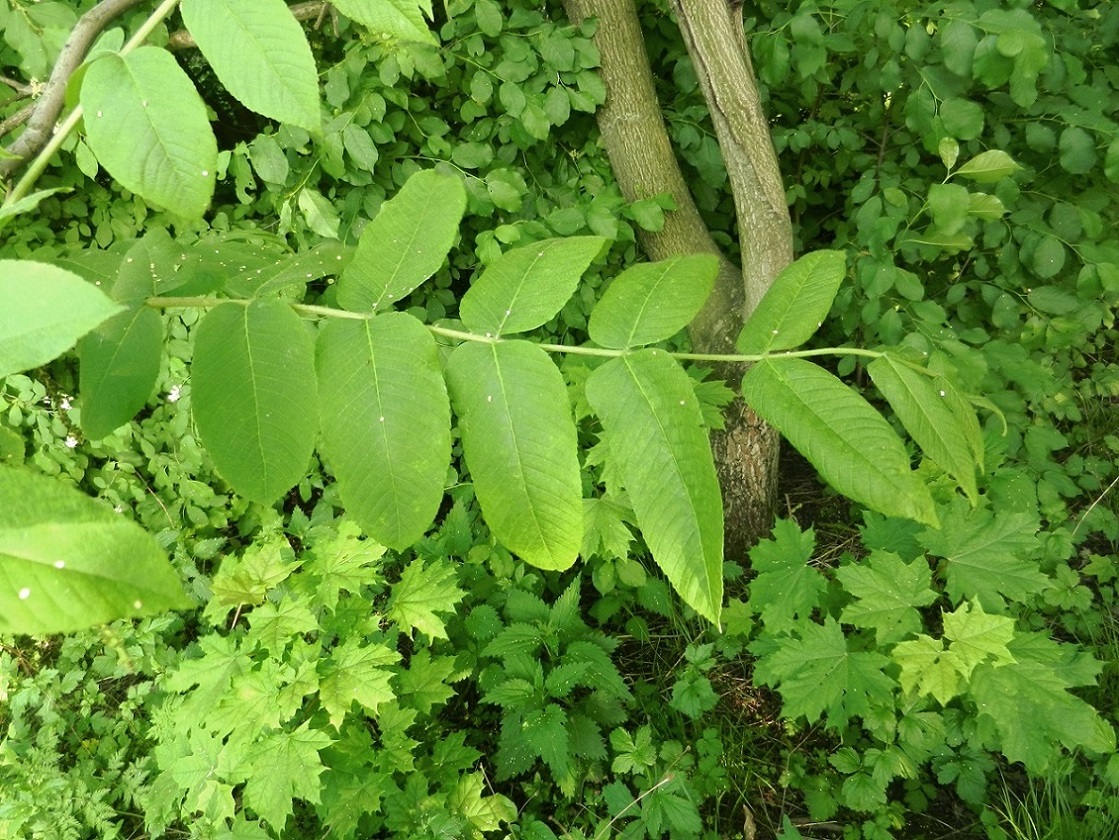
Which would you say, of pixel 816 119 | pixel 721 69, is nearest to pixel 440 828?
pixel 721 69

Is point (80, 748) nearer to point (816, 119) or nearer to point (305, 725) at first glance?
point (305, 725)

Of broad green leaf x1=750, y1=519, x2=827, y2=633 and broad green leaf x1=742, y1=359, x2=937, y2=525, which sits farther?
broad green leaf x1=750, y1=519, x2=827, y2=633

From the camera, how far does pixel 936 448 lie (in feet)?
2.67

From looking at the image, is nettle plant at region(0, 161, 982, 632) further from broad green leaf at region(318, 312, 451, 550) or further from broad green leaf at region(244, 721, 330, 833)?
broad green leaf at region(244, 721, 330, 833)

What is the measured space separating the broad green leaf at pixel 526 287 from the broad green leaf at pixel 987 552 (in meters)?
2.03

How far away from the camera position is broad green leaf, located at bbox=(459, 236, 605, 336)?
2.75ft

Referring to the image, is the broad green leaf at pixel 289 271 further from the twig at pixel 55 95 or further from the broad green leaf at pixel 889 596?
the broad green leaf at pixel 889 596

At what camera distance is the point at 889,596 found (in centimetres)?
231

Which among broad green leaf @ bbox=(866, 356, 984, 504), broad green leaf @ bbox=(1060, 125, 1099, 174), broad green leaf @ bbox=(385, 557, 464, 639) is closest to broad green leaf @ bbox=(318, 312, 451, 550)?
broad green leaf @ bbox=(866, 356, 984, 504)

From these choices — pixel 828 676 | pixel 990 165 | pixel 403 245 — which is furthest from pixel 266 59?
pixel 828 676

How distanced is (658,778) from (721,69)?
7.50 feet

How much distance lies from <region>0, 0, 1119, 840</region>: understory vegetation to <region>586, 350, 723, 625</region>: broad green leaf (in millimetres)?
106

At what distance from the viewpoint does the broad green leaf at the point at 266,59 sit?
67cm

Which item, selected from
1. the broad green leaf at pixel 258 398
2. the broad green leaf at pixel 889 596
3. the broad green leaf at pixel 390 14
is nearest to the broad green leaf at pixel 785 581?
the broad green leaf at pixel 889 596
